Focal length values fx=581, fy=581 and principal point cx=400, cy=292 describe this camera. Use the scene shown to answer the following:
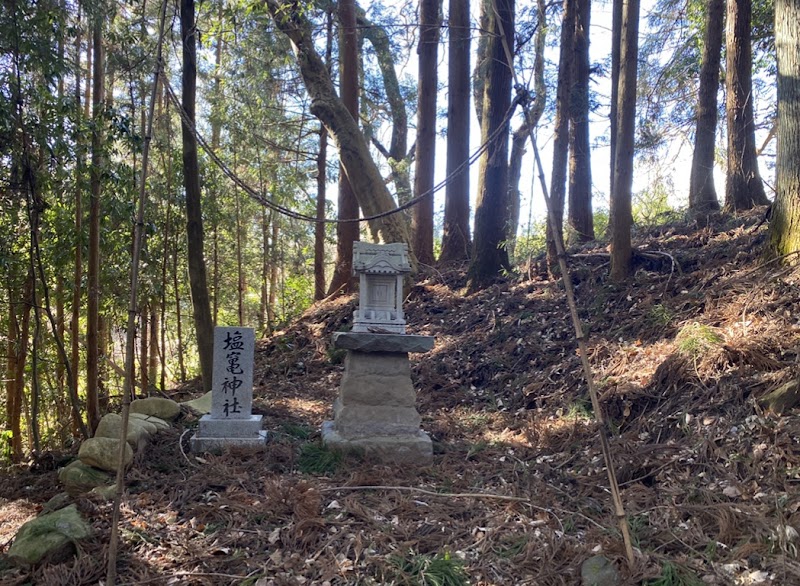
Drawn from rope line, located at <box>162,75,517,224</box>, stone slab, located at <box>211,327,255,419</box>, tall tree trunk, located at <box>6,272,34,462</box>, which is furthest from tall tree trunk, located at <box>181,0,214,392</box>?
tall tree trunk, located at <box>6,272,34,462</box>

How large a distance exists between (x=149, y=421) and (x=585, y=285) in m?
5.69

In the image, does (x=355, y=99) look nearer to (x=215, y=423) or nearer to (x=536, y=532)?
(x=215, y=423)

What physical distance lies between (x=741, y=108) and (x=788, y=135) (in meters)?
3.15

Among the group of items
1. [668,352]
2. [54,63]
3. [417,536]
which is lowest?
[417,536]

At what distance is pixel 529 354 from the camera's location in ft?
24.1

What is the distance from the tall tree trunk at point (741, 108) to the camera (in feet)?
26.8

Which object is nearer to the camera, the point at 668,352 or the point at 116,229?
the point at 668,352

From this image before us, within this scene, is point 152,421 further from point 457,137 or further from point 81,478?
point 457,137

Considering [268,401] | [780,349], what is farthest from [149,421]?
[780,349]

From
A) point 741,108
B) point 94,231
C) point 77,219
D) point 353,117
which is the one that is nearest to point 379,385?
point 94,231

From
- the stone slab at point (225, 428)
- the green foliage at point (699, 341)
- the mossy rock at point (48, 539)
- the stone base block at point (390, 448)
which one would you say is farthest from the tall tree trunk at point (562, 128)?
the mossy rock at point (48, 539)

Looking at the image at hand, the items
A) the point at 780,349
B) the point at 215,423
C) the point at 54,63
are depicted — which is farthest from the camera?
the point at 54,63

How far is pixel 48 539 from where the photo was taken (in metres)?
3.45

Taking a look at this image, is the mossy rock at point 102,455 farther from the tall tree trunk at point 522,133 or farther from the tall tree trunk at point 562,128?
the tall tree trunk at point 522,133
